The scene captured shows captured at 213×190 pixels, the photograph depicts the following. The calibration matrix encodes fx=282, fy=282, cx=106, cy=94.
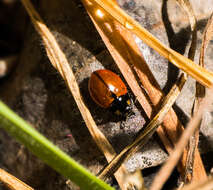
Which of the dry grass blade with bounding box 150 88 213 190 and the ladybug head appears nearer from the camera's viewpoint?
the dry grass blade with bounding box 150 88 213 190

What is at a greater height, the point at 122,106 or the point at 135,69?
the point at 135,69

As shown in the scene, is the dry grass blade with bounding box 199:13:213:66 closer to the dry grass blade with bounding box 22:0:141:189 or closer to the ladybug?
the ladybug

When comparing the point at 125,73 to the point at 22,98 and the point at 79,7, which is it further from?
the point at 22,98

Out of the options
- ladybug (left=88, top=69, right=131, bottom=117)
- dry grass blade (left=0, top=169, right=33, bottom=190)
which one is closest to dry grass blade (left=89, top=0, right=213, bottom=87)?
ladybug (left=88, top=69, right=131, bottom=117)

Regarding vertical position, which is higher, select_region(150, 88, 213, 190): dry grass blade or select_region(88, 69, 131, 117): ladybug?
select_region(88, 69, 131, 117): ladybug

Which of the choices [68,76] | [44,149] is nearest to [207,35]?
[68,76]

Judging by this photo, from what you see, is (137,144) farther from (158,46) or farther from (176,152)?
(158,46)

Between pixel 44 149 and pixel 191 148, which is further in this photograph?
pixel 191 148
